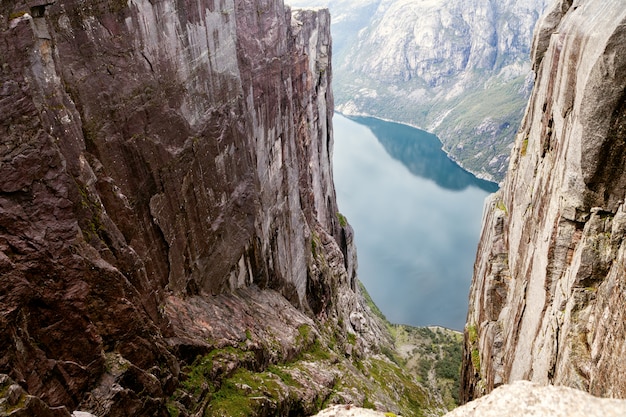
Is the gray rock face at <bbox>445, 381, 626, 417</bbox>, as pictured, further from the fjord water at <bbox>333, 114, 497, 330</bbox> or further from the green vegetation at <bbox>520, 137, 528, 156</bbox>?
the fjord water at <bbox>333, 114, 497, 330</bbox>

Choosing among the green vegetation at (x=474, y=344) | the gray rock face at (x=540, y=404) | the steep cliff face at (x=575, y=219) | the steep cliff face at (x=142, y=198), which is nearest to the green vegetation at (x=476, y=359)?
the green vegetation at (x=474, y=344)

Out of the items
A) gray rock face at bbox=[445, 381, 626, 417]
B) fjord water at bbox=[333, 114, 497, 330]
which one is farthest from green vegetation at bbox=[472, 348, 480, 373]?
fjord water at bbox=[333, 114, 497, 330]

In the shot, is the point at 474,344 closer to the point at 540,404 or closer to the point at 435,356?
the point at 540,404

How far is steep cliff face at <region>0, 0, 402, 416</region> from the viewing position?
1234cm

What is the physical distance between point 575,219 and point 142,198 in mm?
17736

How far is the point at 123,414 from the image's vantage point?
1430cm

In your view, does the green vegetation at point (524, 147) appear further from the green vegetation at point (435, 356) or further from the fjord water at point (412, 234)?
the fjord water at point (412, 234)

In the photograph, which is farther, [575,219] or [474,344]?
[474,344]

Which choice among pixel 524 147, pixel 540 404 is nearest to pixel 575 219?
pixel 540 404

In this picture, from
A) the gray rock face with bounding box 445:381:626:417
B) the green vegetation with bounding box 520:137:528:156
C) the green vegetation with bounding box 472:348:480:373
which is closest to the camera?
the gray rock face with bounding box 445:381:626:417

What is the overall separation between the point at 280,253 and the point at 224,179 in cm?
1117

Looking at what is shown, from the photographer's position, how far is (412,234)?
128 metres

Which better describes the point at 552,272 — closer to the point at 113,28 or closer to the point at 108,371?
the point at 108,371

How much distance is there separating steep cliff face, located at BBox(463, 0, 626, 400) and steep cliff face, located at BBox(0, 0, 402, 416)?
1266cm
